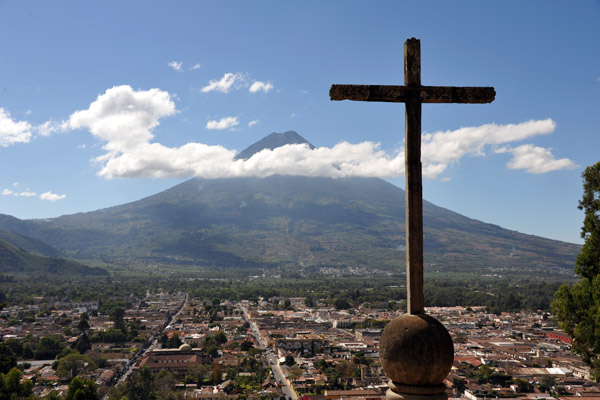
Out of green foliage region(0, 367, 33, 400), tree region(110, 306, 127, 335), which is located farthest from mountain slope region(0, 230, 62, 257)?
green foliage region(0, 367, 33, 400)

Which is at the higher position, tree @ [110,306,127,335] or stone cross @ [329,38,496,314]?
stone cross @ [329,38,496,314]

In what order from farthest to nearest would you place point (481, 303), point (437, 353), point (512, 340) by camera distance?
1. point (481, 303)
2. point (512, 340)
3. point (437, 353)

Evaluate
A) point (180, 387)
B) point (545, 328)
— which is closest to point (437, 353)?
point (180, 387)

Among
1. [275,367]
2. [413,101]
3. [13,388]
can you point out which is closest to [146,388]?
[275,367]

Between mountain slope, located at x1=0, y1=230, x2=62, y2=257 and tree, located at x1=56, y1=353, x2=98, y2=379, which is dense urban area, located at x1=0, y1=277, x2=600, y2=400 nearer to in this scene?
tree, located at x1=56, y1=353, x2=98, y2=379

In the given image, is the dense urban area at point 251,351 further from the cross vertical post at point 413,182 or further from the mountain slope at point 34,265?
the mountain slope at point 34,265

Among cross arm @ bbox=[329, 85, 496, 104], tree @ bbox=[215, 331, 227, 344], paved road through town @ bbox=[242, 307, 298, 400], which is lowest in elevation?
paved road through town @ bbox=[242, 307, 298, 400]

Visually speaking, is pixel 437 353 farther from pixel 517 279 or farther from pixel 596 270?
pixel 517 279

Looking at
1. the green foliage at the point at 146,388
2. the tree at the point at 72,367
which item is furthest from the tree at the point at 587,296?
the tree at the point at 72,367
